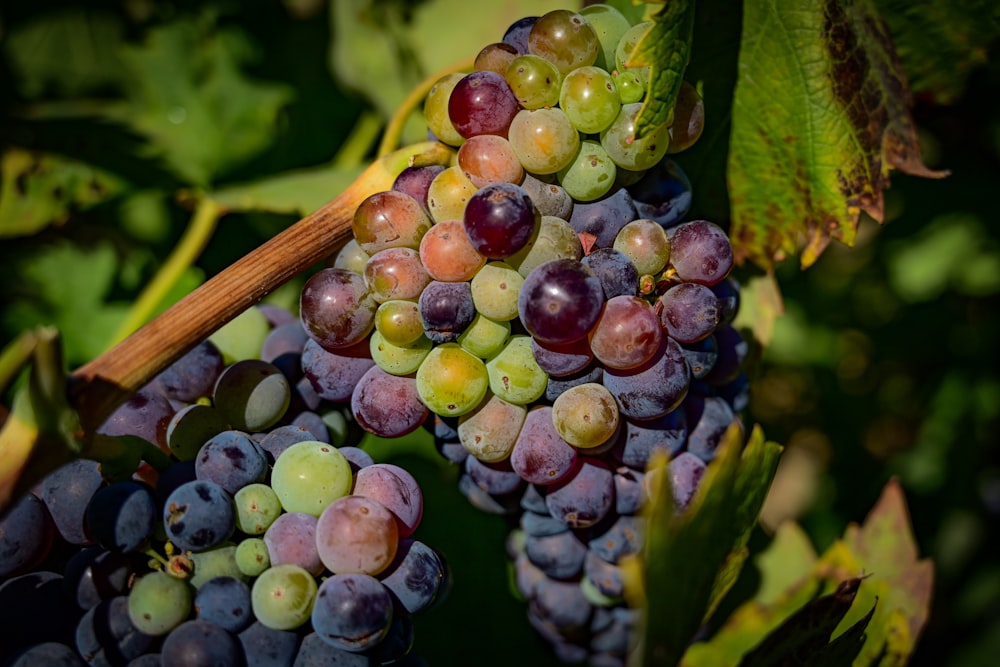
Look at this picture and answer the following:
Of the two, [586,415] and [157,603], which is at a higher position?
[586,415]

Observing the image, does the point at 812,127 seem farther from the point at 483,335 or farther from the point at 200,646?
the point at 200,646

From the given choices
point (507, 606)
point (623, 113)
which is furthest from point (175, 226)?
point (623, 113)

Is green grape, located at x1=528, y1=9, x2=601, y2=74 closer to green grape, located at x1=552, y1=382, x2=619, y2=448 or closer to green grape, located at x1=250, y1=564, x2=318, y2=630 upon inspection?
green grape, located at x1=552, y1=382, x2=619, y2=448

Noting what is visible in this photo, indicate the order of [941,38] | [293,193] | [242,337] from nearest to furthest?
[242,337] → [941,38] → [293,193]

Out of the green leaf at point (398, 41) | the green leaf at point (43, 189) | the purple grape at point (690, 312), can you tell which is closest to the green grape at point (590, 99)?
the purple grape at point (690, 312)

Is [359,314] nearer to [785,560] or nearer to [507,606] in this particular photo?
[507,606]

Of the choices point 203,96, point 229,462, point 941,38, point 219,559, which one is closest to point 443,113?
point 229,462

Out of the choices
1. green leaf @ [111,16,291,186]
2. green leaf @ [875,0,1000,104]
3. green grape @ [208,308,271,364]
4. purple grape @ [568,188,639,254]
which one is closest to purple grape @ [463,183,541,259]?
purple grape @ [568,188,639,254]
